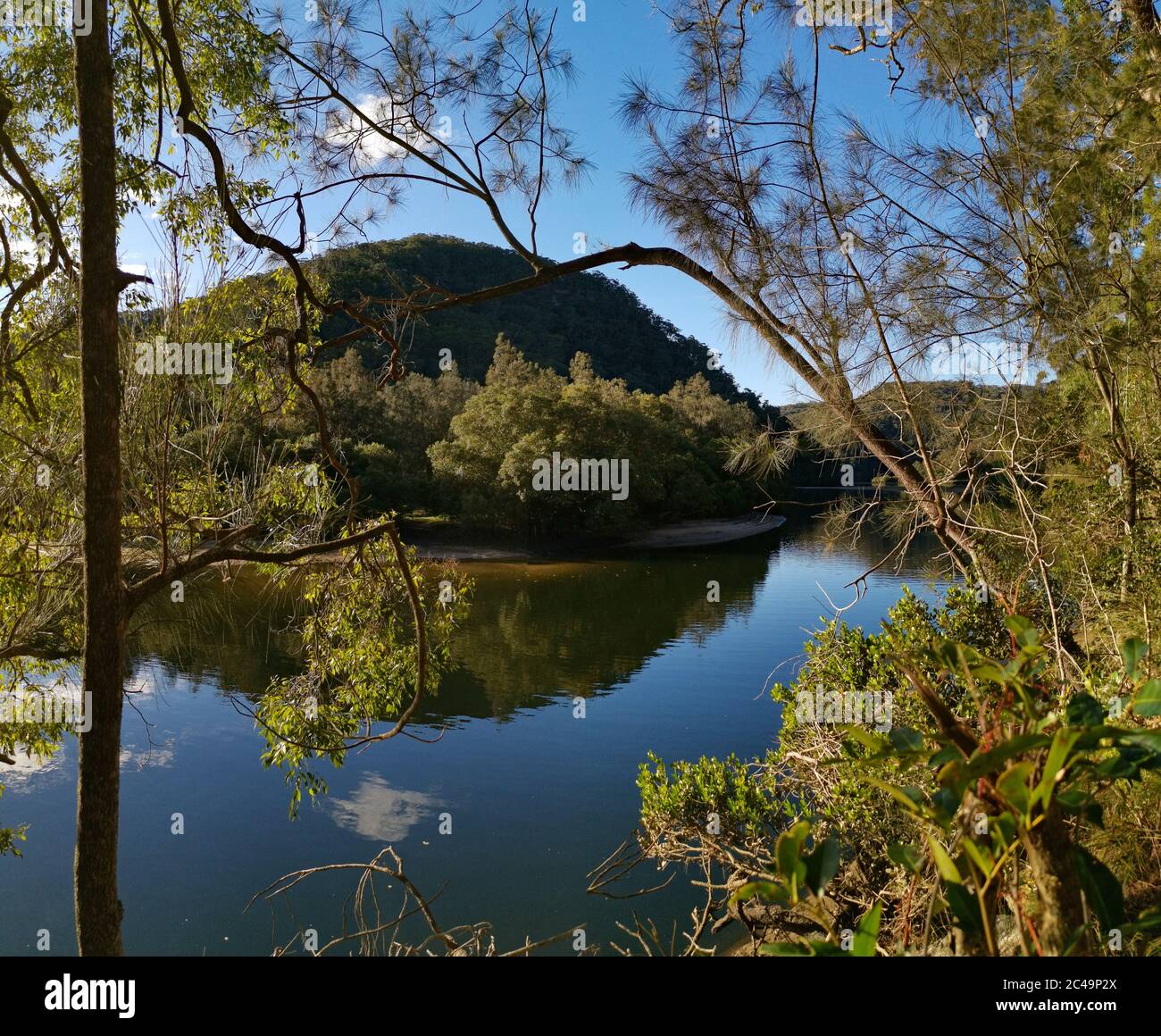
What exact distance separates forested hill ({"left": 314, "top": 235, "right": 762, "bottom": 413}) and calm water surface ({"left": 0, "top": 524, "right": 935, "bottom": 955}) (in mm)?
28659

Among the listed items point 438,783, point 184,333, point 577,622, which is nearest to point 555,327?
point 577,622

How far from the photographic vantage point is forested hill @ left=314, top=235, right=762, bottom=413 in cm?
4347

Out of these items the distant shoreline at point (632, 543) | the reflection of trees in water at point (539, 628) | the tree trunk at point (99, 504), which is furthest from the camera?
the distant shoreline at point (632, 543)

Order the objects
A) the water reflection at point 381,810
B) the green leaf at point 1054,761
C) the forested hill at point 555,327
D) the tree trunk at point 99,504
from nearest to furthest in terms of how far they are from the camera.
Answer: the green leaf at point 1054,761 < the tree trunk at point 99,504 < the water reflection at point 381,810 < the forested hill at point 555,327

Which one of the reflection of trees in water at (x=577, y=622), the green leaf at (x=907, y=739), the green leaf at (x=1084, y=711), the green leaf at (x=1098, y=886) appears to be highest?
the green leaf at (x=1084, y=711)

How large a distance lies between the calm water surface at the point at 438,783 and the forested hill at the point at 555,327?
28.7m

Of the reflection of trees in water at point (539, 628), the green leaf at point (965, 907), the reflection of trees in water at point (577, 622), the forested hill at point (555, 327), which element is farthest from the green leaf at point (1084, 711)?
the forested hill at point (555, 327)

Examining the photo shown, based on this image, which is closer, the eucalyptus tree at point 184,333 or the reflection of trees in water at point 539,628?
the eucalyptus tree at point 184,333

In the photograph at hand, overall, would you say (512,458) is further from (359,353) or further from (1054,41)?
(1054,41)

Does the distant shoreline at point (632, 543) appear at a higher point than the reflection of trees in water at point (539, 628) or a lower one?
higher

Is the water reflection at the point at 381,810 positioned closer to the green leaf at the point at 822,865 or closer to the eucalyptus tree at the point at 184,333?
the eucalyptus tree at the point at 184,333

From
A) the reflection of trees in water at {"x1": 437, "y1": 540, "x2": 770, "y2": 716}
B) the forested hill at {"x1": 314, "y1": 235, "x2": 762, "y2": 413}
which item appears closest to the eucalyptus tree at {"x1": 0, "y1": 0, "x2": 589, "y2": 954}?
the reflection of trees in water at {"x1": 437, "y1": 540, "x2": 770, "y2": 716}

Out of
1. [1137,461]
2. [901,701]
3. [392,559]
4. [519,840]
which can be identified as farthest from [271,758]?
[1137,461]

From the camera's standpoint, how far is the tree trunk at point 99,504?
99.8 inches
